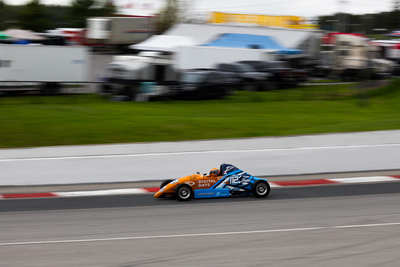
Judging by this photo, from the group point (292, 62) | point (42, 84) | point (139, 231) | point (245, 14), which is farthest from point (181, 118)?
point (245, 14)

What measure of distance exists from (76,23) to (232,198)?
67.5m

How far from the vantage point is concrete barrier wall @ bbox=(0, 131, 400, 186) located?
10.9 m

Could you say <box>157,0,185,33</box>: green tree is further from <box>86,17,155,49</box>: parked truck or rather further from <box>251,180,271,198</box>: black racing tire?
<box>251,180,271,198</box>: black racing tire

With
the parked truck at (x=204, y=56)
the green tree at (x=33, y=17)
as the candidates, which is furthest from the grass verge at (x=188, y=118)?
the green tree at (x=33, y=17)

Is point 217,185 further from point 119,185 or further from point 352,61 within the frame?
point 352,61

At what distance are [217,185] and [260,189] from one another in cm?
82

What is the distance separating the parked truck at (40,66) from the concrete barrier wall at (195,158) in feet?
42.9

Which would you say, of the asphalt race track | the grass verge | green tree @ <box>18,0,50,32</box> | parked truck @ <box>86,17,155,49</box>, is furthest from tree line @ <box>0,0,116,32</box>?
the asphalt race track

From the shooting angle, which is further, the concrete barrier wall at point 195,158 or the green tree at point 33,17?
the green tree at point 33,17

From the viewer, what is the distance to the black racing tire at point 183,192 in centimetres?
920

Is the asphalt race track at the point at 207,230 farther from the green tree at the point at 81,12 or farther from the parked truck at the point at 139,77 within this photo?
the green tree at the point at 81,12

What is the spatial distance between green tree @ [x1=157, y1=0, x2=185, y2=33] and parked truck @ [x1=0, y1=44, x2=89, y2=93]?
3642cm

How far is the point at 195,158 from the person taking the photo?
11422 millimetres

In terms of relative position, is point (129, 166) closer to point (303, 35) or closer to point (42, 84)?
point (42, 84)
